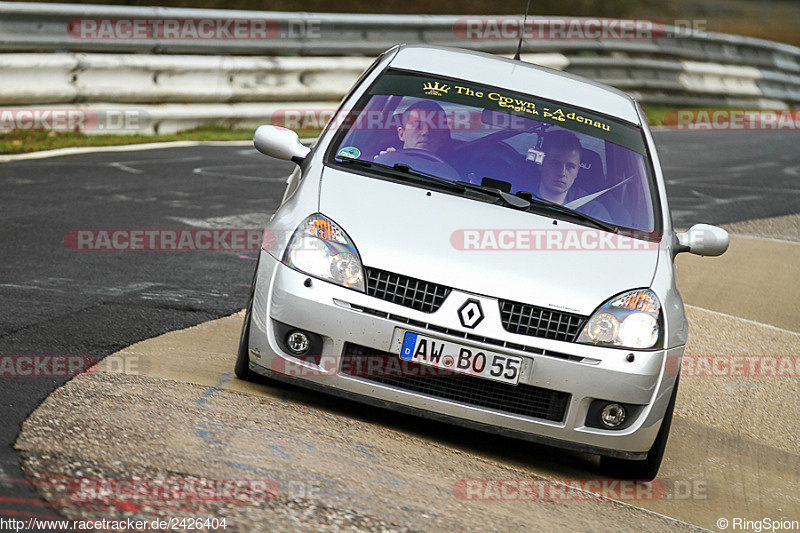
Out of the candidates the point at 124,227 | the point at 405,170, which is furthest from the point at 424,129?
the point at 124,227

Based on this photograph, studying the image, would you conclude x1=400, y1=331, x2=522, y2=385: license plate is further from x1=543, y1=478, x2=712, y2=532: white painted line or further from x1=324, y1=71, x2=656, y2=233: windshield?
x1=324, y1=71, x2=656, y2=233: windshield

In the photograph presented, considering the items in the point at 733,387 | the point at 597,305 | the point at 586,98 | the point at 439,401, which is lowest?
the point at 733,387

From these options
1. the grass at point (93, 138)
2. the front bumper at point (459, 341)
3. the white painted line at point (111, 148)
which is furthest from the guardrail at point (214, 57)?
the front bumper at point (459, 341)

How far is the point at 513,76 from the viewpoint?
6234 mm

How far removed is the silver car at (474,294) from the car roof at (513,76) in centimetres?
62

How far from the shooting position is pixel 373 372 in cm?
469

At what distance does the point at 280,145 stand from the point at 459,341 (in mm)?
1602

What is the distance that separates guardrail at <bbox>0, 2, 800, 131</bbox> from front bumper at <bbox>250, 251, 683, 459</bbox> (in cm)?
763

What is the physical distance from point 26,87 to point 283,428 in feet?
26.7

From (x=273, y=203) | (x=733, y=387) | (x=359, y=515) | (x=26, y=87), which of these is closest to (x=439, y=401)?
(x=359, y=515)

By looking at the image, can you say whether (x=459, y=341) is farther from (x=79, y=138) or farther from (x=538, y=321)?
(x=79, y=138)

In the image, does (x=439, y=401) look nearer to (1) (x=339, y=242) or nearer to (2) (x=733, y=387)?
(1) (x=339, y=242)

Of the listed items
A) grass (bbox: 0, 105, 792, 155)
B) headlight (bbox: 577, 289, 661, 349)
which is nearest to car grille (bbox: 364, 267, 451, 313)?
headlight (bbox: 577, 289, 661, 349)

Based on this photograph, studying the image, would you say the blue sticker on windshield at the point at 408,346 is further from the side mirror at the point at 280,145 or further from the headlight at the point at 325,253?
the side mirror at the point at 280,145
